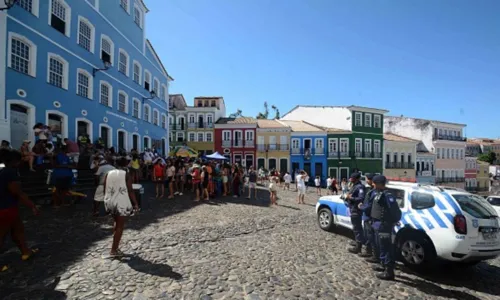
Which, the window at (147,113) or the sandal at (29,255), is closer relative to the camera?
the sandal at (29,255)

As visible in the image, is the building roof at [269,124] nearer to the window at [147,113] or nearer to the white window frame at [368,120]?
the white window frame at [368,120]

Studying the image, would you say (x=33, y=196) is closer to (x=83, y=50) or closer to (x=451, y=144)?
(x=83, y=50)

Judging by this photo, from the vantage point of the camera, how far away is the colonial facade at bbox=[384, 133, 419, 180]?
4109 centimetres

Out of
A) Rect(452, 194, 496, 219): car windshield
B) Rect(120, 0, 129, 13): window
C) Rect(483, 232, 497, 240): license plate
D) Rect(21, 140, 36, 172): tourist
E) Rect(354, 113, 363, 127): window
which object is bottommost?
Rect(483, 232, 497, 240): license plate

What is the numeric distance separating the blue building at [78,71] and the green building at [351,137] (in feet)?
78.6

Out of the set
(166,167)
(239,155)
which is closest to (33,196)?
(166,167)

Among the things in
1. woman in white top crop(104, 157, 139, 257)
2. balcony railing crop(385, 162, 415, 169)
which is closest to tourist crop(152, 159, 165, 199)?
woman in white top crop(104, 157, 139, 257)

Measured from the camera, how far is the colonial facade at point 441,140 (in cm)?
4612

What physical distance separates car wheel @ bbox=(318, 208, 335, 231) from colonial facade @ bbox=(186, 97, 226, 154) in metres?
31.6

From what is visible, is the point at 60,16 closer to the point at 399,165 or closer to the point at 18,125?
the point at 18,125

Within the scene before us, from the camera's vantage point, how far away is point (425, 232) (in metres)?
5.19

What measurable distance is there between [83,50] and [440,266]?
1824 centimetres

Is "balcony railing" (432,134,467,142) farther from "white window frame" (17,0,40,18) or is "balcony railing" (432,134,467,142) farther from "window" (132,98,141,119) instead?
"white window frame" (17,0,40,18)

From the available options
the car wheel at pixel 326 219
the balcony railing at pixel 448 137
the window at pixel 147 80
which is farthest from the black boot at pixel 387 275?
the balcony railing at pixel 448 137
